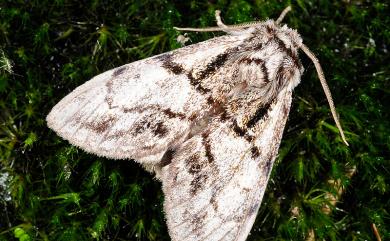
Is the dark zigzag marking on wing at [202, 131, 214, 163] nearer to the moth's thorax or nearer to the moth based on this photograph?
the moth

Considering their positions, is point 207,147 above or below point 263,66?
below

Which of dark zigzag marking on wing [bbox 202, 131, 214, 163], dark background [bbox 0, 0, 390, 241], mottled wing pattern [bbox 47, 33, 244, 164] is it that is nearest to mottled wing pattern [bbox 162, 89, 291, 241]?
dark zigzag marking on wing [bbox 202, 131, 214, 163]

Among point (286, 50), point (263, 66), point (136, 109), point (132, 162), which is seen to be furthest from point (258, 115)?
point (132, 162)

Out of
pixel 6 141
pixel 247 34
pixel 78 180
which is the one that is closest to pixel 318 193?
pixel 247 34

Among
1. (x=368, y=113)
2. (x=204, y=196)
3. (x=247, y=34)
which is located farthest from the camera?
(x=368, y=113)

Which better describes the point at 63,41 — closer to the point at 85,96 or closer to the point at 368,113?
the point at 85,96

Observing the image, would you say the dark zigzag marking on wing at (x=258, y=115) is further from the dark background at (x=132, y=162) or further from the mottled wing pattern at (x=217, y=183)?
the dark background at (x=132, y=162)

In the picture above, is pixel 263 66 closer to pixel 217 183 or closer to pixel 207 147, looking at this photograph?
pixel 207 147

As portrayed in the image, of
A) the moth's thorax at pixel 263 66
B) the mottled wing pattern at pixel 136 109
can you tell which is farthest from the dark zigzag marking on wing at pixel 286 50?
the mottled wing pattern at pixel 136 109
